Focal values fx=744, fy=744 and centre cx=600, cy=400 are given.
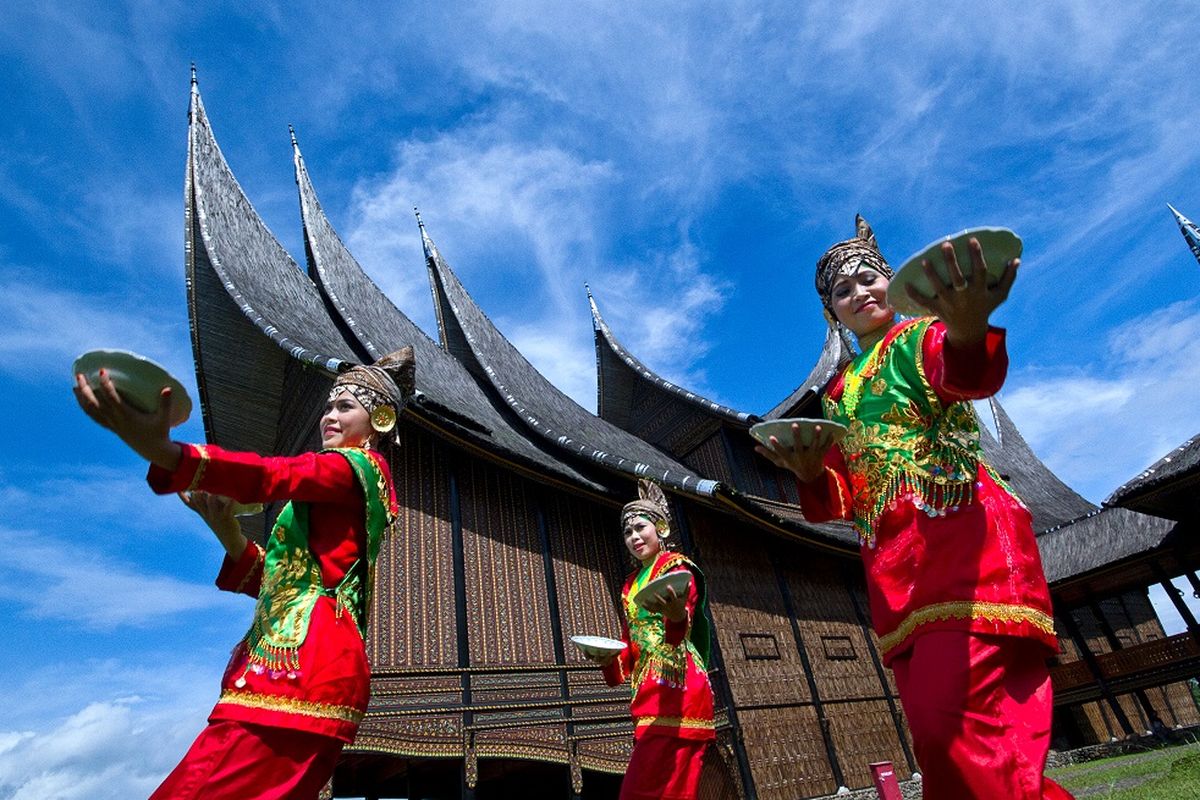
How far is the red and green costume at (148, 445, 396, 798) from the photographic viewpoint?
165 centimetres

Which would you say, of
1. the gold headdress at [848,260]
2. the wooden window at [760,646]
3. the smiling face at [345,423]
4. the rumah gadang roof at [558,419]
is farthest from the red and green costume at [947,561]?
the wooden window at [760,646]

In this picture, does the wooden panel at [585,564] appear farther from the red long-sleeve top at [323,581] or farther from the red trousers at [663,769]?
the red long-sleeve top at [323,581]

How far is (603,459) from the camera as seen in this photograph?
8.67m

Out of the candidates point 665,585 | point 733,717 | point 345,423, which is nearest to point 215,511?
point 345,423

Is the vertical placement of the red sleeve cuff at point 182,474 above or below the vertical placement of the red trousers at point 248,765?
above

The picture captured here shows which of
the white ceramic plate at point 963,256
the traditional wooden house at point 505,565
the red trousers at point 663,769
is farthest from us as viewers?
the traditional wooden house at point 505,565

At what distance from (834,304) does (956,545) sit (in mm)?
878

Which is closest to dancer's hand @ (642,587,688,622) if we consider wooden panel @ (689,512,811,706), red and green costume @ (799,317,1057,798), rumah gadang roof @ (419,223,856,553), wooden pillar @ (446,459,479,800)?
red and green costume @ (799,317,1057,798)

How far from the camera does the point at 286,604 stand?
189cm

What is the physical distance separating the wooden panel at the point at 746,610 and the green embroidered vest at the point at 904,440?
21.5 feet

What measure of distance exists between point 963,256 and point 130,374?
64.0 inches

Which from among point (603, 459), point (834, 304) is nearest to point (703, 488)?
point (603, 459)

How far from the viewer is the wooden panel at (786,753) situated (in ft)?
24.8

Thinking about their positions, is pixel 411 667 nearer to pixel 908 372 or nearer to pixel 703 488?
pixel 703 488
